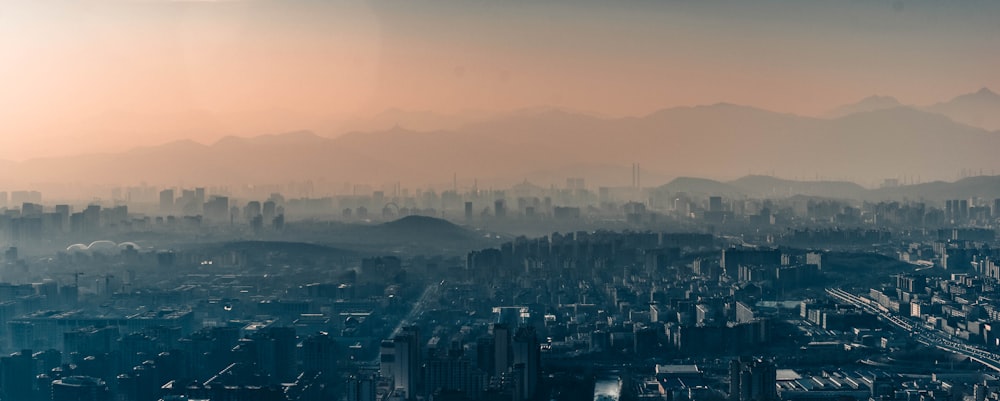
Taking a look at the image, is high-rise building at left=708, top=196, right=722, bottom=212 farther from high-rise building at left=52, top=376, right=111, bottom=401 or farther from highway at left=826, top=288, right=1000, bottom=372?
high-rise building at left=52, top=376, right=111, bottom=401

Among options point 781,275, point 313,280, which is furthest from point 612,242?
point 313,280

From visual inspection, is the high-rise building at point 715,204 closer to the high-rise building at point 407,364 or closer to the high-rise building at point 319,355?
the high-rise building at point 319,355

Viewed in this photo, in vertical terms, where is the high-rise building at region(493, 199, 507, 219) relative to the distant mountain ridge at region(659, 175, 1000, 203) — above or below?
below

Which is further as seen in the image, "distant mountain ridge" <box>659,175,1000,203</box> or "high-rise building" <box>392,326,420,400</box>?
"distant mountain ridge" <box>659,175,1000,203</box>

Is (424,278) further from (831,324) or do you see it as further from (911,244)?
(911,244)

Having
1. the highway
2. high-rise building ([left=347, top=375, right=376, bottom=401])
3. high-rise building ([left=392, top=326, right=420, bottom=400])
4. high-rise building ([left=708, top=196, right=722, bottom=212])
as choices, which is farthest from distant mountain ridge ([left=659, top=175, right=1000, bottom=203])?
high-rise building ([left=347, top=375, right=376, bottom=401])

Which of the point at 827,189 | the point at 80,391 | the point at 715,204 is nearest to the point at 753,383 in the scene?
the point at 80,391
